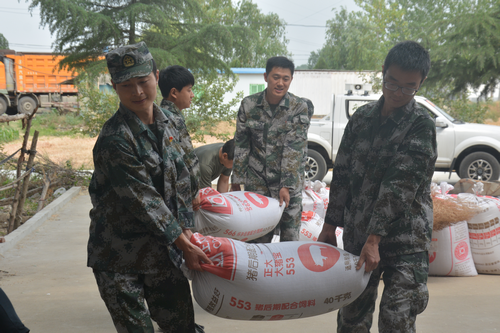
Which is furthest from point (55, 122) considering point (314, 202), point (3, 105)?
point (314, 202)

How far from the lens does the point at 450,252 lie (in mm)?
3830

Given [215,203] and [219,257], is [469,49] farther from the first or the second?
[219,257]

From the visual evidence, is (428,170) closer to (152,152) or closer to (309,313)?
(309,313)

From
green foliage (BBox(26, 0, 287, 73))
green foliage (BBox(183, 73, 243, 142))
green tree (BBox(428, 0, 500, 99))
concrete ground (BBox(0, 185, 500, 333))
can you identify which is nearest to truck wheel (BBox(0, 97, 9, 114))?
green foliage (BBox(26, 0, 287, 73))

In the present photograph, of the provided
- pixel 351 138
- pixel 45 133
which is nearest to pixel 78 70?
pixel 351 138

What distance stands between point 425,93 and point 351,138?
11.6 meters

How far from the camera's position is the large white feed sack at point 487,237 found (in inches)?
156

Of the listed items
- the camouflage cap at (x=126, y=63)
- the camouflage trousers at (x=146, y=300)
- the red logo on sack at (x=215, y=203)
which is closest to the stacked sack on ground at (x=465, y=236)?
the red logo on sack at (x=215, y=203)

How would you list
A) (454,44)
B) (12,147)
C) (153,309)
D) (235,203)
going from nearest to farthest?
1. (153,309)
2. (235,203)
3. (454,44)
4. (12,147)

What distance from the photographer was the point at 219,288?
186 cm

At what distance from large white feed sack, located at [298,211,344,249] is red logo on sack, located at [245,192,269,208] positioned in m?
1.10

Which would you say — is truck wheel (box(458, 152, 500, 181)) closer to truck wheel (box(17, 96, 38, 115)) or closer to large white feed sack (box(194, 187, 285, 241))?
large white feed sack (box(194, 187, 285, 241))

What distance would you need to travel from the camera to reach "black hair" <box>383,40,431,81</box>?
6.26ft

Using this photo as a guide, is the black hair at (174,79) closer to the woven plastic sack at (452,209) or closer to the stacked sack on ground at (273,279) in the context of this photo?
the stacked sack on ground at (273,279)
